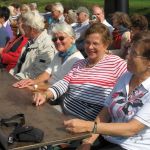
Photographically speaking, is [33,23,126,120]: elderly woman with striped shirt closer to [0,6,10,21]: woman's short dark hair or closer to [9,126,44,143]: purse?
[9,126,44,143]: purse

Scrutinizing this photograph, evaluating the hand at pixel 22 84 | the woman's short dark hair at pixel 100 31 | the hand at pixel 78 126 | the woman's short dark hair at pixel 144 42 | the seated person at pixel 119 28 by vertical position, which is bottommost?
the seated person at pixel 119 28

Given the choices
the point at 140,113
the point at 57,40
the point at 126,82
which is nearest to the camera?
the point at 140,113

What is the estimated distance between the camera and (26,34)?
517 cm

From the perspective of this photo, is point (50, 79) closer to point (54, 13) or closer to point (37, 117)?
point (37, 117)

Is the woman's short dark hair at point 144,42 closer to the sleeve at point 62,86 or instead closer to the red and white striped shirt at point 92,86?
the red and white striped shirt at point 92,86

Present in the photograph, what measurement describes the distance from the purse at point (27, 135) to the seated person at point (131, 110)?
21 centimetres

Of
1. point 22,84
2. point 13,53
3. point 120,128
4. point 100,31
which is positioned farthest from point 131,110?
point 13,53

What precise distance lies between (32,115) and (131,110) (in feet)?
2.35

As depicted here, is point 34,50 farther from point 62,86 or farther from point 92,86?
point 92,86

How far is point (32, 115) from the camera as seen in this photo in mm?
3094

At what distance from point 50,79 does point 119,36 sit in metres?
2.69

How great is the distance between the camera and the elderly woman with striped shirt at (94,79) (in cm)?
355

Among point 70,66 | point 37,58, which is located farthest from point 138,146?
point 37,58

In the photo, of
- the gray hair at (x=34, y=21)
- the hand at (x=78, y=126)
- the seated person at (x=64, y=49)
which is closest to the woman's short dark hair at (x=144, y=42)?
the hand at (x=78, y=126)
